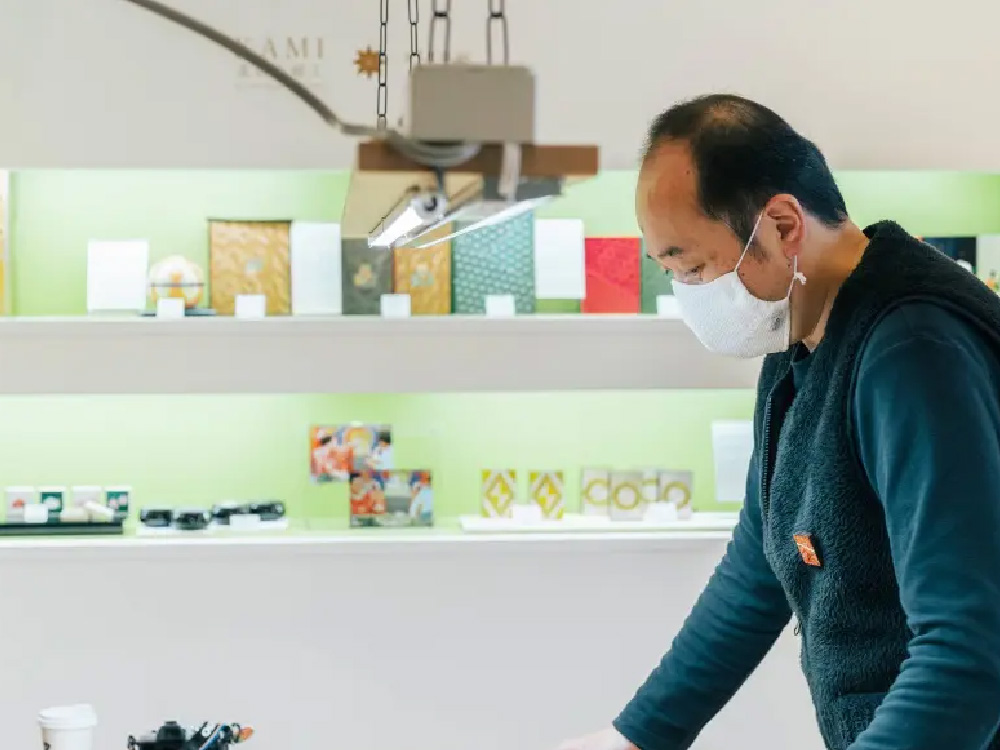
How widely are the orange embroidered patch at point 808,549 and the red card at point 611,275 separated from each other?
227 cm

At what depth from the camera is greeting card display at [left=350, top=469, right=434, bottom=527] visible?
157 inches

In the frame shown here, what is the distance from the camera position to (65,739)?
2158 mm

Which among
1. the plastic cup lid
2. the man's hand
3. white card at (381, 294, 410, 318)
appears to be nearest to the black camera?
the plastic cup lid

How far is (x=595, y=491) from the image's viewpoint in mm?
4102

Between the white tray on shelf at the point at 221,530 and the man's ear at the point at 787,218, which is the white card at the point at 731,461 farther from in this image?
the man's ear at the point at 787,218

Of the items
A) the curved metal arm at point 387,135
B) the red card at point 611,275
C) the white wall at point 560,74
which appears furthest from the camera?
the red card at point 611,275

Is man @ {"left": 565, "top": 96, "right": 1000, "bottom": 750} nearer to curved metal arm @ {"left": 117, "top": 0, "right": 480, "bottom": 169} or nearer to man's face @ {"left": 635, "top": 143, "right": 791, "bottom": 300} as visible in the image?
man's face @ {"left": 635, "top": 143, "right": 791, "bottom": 300}

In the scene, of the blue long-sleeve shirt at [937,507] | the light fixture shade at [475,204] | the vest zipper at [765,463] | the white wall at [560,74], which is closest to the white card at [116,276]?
the white wall at [560,74]

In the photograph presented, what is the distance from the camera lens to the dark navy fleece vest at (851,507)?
1748 mm

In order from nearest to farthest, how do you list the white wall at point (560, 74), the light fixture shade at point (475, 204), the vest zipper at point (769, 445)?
the light fixture shade at point (475, 204), the vest zipper at point (769, 445), the white wall at point (560, 74)

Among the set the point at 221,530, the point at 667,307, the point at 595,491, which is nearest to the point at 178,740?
the point at 221,530

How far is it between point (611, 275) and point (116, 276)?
1.41 metres

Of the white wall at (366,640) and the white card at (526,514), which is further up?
the white card at (526,514)

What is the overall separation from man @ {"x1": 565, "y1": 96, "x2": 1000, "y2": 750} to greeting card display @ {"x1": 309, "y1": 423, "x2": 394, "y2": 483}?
1.98 m
